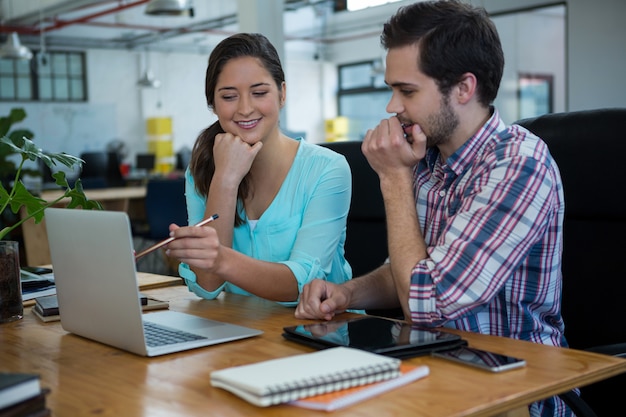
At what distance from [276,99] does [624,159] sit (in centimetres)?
86

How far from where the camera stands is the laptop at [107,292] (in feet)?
3.91

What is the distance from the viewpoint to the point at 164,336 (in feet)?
4.40

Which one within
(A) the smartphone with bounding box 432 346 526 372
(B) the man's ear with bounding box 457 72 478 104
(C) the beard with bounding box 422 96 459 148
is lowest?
(A) the smartphone with bounding box 432 346 526 372

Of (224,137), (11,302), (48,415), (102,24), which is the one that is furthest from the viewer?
(102,24)

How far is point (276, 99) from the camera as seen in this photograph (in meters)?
2.00

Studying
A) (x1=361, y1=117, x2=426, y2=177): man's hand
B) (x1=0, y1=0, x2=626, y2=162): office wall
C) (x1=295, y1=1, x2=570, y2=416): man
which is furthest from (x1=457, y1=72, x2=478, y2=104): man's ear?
(x1=0, y1=0, x2=626, y2=162): office wall

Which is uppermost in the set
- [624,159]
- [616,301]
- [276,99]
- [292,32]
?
[292,32]

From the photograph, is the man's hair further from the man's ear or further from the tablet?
the tablet

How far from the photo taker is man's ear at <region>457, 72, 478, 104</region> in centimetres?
151

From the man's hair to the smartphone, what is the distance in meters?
0.58

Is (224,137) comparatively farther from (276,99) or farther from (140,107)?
(140,107)

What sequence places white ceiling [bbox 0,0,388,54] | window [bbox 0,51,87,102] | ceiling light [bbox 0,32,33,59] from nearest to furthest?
ceiling light [bbox 0,32,33,59] → white ceiling [bbox 0,0,388,54] → window [bbox 0,51,87,102]

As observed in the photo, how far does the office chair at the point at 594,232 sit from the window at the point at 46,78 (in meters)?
12.0

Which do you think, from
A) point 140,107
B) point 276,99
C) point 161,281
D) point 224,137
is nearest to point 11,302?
point 161,281
